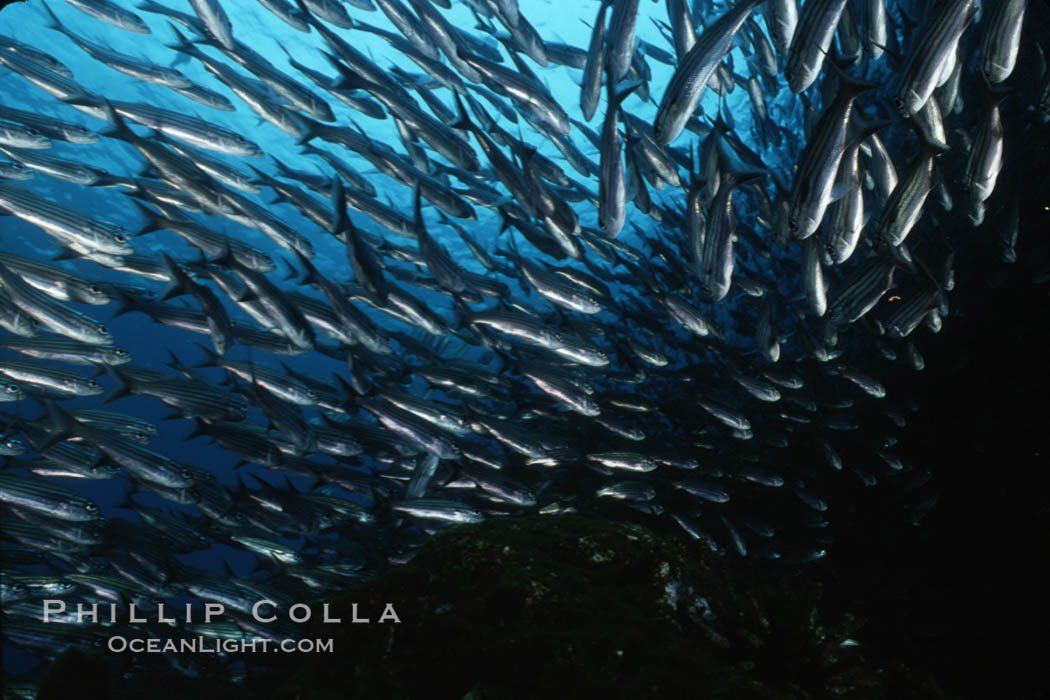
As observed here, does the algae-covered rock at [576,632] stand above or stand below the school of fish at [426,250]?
below

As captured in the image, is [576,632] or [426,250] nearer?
[576,632]

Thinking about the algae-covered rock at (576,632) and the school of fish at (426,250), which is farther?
the school of fish at (426,250)

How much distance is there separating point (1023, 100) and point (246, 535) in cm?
1238

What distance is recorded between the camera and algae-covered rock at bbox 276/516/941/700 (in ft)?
8.14

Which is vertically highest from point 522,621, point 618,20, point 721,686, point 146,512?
point 618,20

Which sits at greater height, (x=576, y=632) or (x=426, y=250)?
(x=426, y=250)

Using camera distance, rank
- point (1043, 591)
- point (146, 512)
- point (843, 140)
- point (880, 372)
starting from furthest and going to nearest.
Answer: point (880, 372) → point (1043, 591) → point (146, 512) → point (843, 140)

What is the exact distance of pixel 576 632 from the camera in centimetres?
263

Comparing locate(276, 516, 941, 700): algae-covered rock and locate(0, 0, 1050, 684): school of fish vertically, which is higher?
locate(0, 0, 1050, 684): school of fish

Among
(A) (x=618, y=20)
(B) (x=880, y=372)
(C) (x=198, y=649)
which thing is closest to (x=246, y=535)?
(C) (x=198, y=649)

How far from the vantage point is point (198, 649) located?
7.15m

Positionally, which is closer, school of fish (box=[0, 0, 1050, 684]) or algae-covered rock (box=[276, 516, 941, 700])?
algae-covered rock (box=[276, 516, 941, 700])

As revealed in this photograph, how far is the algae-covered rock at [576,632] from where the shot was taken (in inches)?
97.7

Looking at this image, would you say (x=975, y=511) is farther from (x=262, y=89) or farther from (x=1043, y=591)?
(x=262, y=89)
